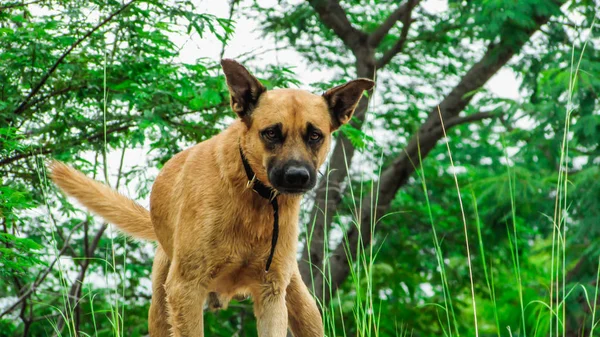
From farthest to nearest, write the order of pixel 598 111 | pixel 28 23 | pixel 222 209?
pixel 598 111 → pixel 28 23 → pixel 222 209

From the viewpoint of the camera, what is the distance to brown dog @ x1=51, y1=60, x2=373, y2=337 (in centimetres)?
372

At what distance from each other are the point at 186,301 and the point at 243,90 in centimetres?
108

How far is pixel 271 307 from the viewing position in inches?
152

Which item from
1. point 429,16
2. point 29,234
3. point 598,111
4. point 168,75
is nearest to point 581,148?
point 598,111

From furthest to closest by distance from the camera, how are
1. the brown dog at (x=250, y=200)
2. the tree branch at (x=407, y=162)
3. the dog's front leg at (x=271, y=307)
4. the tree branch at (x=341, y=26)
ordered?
1. the tree branch at (x=407, y=162)
2. the tree branch at (x=341, y=26)
3. the dog's front leg at (x=271, y=307)
4. the brown dog at (x=250, y=200)

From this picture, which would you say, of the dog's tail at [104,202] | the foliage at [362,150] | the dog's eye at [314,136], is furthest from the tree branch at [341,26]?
the dog's eye at [314,136]

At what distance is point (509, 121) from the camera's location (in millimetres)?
10211

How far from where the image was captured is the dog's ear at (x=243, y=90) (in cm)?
388

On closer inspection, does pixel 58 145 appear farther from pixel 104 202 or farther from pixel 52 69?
pixel 104 202

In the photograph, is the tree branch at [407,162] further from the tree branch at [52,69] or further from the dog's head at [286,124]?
the dog's head at [286,124]

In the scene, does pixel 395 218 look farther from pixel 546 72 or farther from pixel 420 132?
pixel 546 72

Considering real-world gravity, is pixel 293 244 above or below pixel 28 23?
below

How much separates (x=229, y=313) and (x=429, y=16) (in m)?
5.37

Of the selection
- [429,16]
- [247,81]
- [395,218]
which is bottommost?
[247,81]
